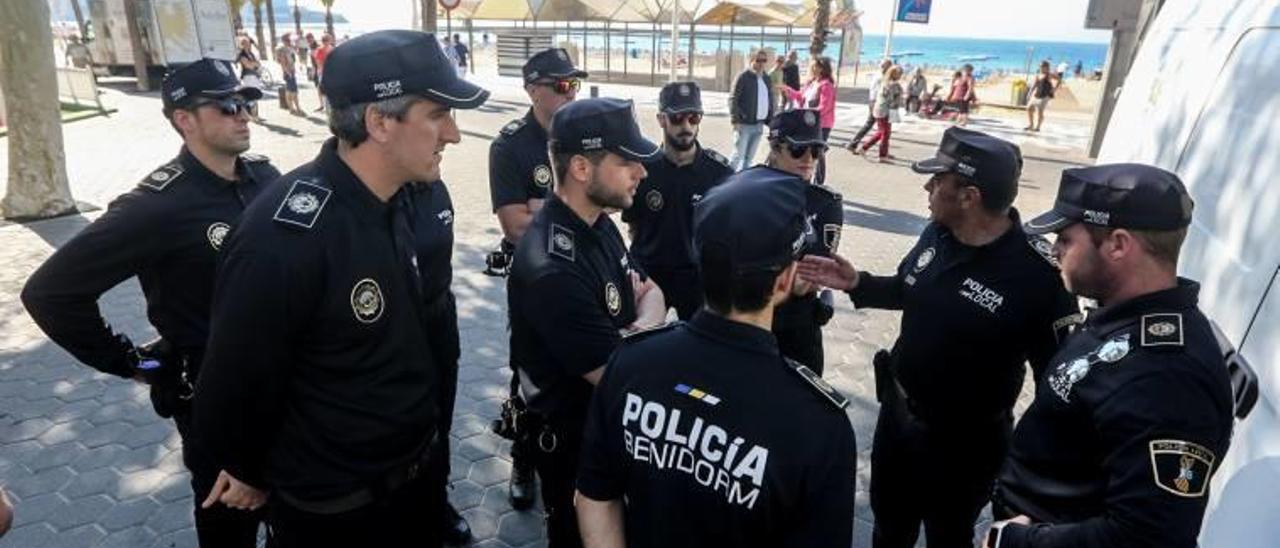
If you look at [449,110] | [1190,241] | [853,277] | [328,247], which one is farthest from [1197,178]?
[328,247]

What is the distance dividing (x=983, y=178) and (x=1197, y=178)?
3.15 feet

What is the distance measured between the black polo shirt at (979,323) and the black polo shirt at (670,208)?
5.49ft

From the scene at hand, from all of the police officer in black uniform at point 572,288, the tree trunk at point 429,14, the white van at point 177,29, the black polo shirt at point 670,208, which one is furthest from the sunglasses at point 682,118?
the white van at point 177,29

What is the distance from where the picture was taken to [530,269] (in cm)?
247

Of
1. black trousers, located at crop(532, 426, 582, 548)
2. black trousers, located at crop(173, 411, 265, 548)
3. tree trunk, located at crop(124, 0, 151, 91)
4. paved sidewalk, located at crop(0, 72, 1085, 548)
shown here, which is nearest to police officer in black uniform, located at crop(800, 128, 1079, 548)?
paved sidewalk, located at crop(0, 72, 1085, 548)

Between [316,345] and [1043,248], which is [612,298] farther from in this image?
[1043,248]

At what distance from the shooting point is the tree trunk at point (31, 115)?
8047mm

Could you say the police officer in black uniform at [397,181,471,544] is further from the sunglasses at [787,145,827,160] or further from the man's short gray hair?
the sunglasses at [787,145,827,160]

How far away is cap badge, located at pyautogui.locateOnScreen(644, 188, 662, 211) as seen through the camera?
14.6 feet

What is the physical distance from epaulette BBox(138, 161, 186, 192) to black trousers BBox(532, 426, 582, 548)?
1.74 m

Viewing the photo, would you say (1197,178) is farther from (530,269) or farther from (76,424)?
(76,424)

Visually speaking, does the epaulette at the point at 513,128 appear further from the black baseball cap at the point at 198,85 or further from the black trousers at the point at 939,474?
the black trousers at the point at 939,474

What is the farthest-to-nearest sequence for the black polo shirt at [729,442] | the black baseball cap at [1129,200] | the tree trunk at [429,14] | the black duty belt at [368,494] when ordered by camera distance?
the tree trunk at [429,14]
the black duty belt at [368,494]
the black baseball cap at [1129,200]
the black polo shirt at [729,442]

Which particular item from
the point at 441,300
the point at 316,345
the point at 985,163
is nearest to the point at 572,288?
the point at 316,345
